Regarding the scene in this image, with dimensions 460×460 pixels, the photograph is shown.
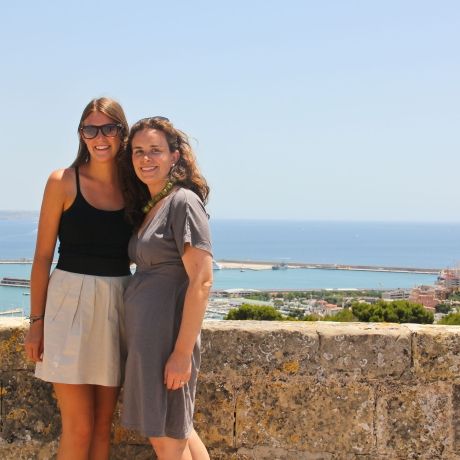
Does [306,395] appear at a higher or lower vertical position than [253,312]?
higher

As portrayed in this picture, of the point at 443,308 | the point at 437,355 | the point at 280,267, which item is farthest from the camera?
the point at 280,267

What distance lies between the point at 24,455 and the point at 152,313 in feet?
3.72

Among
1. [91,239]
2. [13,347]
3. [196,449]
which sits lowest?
[196,449]

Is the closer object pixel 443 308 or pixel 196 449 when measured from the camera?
pixel 196 449

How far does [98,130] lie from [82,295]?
0.66 metres

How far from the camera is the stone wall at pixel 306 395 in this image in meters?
2.78

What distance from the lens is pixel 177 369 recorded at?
230cm

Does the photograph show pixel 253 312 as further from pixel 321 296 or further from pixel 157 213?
pixel 321 296

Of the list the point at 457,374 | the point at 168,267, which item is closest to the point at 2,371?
the point at 168,267

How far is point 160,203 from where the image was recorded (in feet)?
7.98

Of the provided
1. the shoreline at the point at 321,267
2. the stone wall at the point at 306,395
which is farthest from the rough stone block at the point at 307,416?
the shoreline at the point at 321,267

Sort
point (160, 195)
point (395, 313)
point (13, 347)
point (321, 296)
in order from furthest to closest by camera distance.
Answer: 1. point (321, 296)
2. point (395, 313)
3. point (13, 347)
4. point (160, 195)

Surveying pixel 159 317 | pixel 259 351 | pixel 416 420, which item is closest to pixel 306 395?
pixel 259 351

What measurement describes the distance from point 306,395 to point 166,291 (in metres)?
0.89
